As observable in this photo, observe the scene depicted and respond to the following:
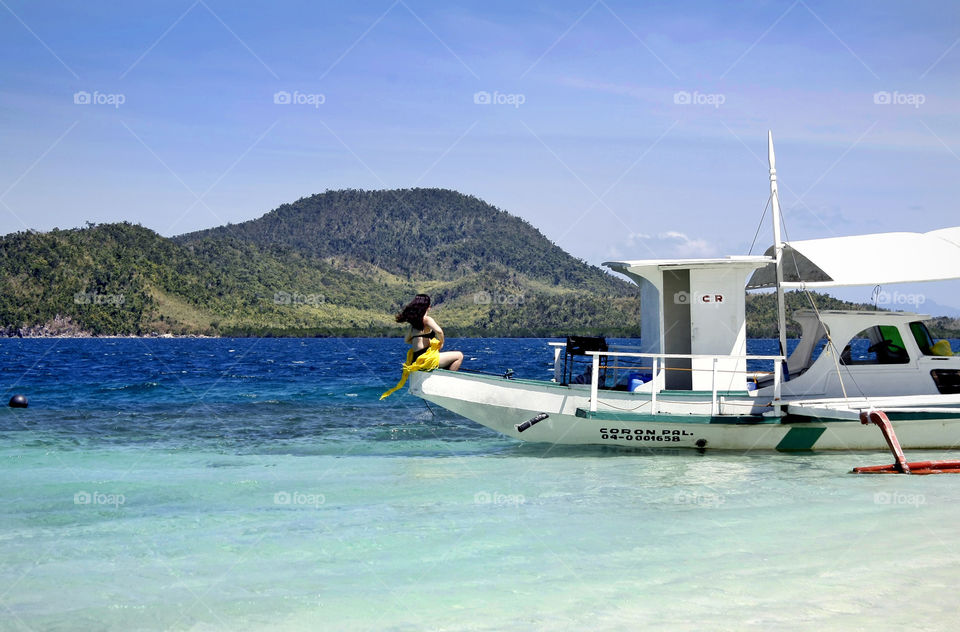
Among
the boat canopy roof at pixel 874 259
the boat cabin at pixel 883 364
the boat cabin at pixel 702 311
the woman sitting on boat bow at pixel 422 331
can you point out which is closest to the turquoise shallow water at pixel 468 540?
the boat cabin at pixel 883 364

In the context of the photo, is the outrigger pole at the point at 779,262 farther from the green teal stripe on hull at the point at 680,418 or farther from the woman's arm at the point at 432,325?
the woman's arm at the point at 432,325

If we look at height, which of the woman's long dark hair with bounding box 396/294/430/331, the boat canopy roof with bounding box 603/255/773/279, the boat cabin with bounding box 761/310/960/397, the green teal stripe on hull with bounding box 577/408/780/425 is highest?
the boat canopy roof with bounding box 603/255/773/279

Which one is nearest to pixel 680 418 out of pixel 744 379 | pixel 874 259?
pixel 744 379

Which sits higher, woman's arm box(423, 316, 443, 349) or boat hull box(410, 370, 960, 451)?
woman's arm box(423, 316, 443, 349)

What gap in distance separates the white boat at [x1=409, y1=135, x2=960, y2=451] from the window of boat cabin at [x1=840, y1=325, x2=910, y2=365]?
2 centimetres

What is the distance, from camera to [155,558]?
8.77 meters

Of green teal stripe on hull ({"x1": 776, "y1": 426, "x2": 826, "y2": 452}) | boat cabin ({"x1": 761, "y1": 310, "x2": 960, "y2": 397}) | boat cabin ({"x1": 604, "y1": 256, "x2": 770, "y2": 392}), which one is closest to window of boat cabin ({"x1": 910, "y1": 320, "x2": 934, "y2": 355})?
boat cabin ({"x1": 761, "y1": 310, "x2": 960, "y2": 397})

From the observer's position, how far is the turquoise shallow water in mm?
7148

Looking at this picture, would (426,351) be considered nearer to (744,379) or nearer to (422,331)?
(422,331)

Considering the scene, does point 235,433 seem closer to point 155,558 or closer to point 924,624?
point 155,558

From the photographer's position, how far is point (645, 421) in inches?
570

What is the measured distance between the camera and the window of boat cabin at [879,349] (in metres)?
15.2

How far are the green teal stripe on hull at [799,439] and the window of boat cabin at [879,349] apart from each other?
58.3 inches

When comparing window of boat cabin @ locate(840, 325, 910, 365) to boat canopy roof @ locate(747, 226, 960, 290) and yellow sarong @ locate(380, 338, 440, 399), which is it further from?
yellow sarong @ locate(380, 338, 440, 399)
